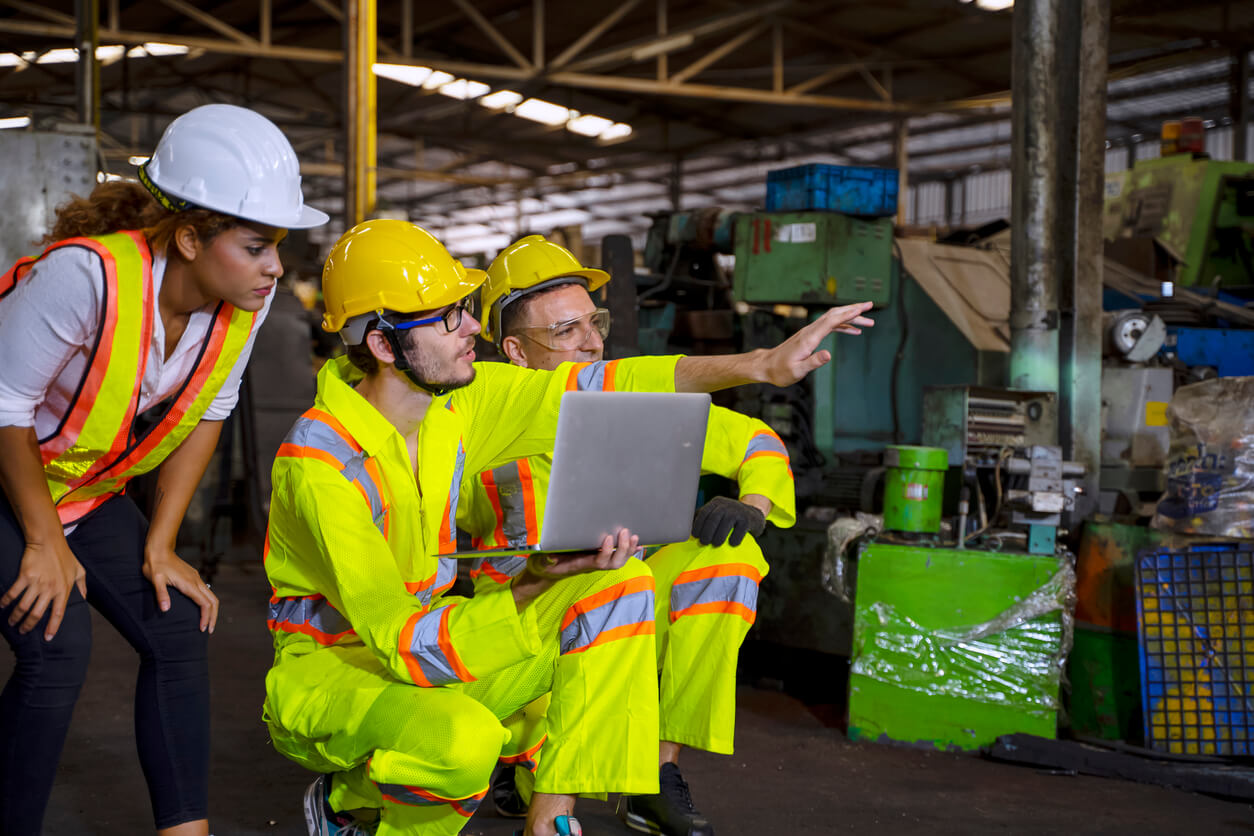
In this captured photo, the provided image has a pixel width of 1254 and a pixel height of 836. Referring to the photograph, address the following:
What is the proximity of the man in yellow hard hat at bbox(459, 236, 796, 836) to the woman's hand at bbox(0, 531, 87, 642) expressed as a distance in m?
0.91

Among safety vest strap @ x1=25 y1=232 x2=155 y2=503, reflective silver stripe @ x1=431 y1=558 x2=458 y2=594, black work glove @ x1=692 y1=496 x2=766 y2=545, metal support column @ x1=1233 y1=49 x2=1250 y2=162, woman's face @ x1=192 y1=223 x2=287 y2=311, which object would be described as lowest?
reflective silver stripe @ x1=431 y1=558 x2=458 y2=594

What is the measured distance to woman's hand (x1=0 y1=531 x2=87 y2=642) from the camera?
1801 mm

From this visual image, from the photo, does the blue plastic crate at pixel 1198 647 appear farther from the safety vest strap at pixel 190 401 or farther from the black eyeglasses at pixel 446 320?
the safety vest strap at pixel 190 401

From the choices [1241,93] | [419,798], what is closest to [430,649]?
[419,798]

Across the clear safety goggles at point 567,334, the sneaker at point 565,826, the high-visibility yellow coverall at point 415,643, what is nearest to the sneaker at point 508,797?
the sneaker at point 565,826

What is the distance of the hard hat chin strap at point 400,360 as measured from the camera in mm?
2028

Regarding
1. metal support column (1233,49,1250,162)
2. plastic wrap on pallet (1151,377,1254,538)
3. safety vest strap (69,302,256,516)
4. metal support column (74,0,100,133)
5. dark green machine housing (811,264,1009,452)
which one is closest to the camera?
safety vest strap (69,302,256,516)

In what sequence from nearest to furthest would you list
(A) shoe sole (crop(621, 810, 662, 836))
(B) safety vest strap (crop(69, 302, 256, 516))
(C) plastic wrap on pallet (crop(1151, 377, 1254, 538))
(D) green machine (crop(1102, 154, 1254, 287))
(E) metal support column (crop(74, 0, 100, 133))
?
1. (B) safety vest strap (crop(69, 302, 256, 516))
2. (A) shoe sole (crop(621, 810, 662, 836))
3. (C) plastic wrap on pallet (crop(1151, 377, 1254, 538))
4. (D) green machine (crop(1102, 154, 1254, 287))
5. (E) metal support column (crop(74, 0, 100, 133))

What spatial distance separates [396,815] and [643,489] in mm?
657

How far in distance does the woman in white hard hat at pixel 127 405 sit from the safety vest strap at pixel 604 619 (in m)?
0.65

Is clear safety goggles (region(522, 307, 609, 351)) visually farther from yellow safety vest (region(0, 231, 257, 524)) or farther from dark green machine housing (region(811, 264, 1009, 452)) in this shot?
dark green machine housing (region(811, 264, 1009, 452))

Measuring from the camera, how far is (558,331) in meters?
2.82

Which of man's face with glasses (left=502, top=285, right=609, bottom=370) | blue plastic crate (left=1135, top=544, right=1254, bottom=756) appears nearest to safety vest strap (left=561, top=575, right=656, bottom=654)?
man's face with glasses (left=502, top=285, right=609, bottom=370)

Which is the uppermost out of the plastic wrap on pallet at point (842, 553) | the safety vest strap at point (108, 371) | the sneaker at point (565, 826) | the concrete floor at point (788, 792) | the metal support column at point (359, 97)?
the metal support column at point (359, 97)
